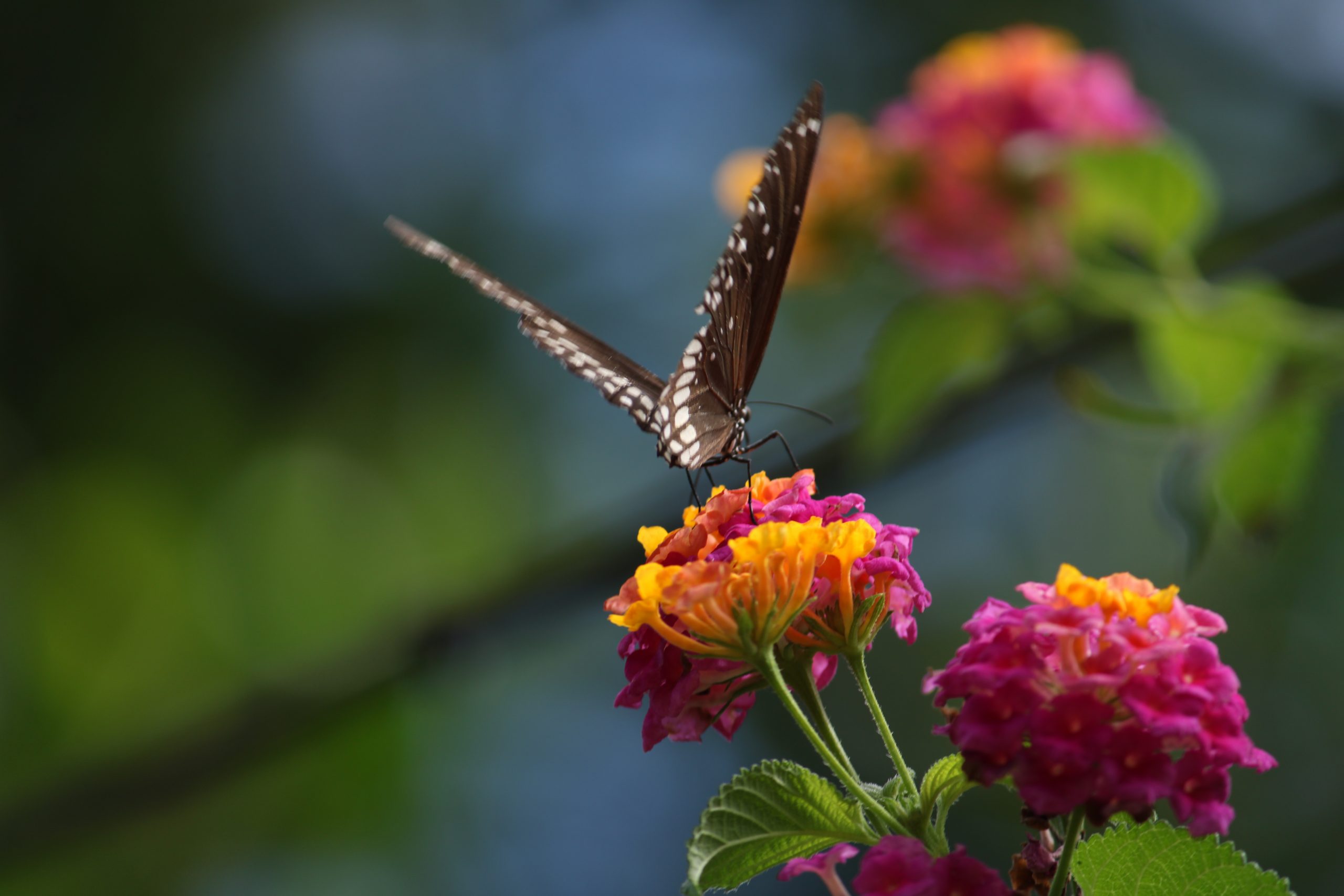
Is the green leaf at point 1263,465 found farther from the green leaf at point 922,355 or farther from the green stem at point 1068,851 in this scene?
the green stem at point 1068,851

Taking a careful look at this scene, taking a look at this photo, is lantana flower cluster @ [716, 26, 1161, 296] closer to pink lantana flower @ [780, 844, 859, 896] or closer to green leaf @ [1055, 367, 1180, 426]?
green leaf @ [1055, 367, 1180, 426]

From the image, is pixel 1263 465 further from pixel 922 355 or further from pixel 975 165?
pixel 975 165

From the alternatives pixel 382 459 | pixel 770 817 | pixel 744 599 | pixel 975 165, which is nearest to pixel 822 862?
pixel 770 817

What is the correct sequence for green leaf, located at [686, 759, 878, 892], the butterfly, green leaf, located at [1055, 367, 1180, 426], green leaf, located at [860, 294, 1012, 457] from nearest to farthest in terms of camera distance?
green leaf, located at [686, 759, 878, 892]
the butterfly
green leaf, located at [1055, 367, 1180, 426]
green leaf, located at [860, 294, 1012, 457]

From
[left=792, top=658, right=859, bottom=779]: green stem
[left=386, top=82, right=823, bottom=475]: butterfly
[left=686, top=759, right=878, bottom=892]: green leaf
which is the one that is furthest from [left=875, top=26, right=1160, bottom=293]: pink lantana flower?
[left=686, top=759, right=878, bottom=892]: green leaf

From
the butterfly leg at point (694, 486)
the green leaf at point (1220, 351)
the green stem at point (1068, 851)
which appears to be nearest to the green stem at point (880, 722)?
the green stem at point (1068, 851)

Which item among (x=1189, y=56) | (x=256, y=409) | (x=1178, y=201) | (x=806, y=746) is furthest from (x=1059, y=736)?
(x=1189, y=56)
